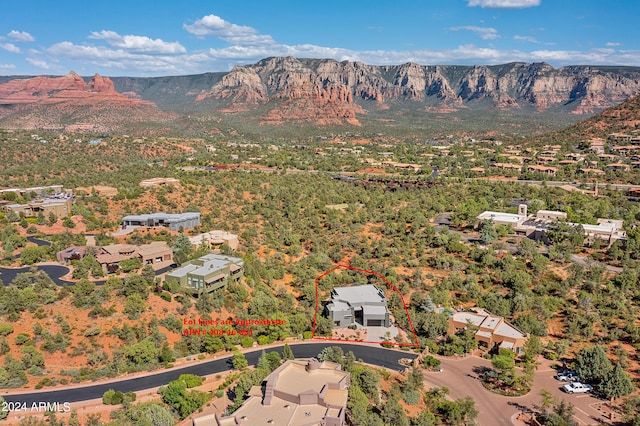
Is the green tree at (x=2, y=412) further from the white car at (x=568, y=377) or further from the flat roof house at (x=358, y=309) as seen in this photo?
the white car at (x=568, y=377)

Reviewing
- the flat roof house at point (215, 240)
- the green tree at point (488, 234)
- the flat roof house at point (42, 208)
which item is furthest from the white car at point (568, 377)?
the flat roof house at point (42, 208)

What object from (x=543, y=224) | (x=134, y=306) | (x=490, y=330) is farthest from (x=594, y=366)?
(x=134, y=306)

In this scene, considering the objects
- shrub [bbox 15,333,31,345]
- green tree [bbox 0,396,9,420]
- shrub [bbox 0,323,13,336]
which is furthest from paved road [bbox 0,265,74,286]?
green tree [bbox 0,396,9,420]

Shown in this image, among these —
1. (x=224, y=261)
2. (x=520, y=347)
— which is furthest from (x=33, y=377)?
(x=520, y=347)

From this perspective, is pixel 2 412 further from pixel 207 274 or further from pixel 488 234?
pixel 488 234

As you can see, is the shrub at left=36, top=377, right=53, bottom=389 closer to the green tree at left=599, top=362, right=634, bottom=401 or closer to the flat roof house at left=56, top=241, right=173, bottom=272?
the flat roof house at left=56, top=241, right=173, bottom=272

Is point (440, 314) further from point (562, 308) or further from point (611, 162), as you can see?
point (611, 162)
